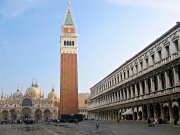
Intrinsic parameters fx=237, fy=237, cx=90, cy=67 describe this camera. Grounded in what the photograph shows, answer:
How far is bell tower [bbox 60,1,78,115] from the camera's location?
291ft

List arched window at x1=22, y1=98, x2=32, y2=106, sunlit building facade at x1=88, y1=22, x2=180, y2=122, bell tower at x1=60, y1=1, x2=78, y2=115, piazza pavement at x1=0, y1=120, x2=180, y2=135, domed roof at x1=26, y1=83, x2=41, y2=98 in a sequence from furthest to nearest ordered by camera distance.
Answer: domed roof at x1=26, y1=83, x2=41, y2=98 → arched window at x1=22, y1=98, x2=32, y2=106 → bell tower at x1=60, y1=1, x2=78, y2=115 → sunlit building facade at x1=88, y1=22, x2=180, y2=122 → piazza pavement at x1=0, y1=120, x2=180, y2=135

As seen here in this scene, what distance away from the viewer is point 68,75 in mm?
90312

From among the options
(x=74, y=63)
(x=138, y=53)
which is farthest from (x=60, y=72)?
(x=138, y=53)

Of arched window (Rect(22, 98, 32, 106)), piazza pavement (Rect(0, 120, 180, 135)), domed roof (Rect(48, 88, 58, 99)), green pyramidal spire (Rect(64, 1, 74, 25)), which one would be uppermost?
green pyramidal spire (Rect(64, 1, 74, 25))

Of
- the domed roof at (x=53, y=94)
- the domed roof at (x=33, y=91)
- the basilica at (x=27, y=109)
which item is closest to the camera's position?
the basilica at (x=27, y=109)

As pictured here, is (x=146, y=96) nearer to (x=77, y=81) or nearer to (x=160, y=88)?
(x=160, y=88)

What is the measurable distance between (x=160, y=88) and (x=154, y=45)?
679 cm

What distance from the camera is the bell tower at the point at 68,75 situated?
3487 inches

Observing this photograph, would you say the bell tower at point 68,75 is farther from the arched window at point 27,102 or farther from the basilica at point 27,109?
the arched window at point 27,102

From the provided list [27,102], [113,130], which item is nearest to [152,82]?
[113,130]

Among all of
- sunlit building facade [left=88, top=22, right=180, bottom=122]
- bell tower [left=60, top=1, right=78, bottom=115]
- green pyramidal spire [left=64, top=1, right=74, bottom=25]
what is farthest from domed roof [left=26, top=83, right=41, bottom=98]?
sunlit building facade [left=88, top=22, right=180, bottom=122]

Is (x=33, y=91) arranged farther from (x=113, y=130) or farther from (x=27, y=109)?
(x=113, y=130)

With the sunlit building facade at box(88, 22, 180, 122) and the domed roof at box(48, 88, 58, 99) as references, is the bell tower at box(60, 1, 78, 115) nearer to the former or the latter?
the sunlit building facade at box(88, 22, 180, 122)

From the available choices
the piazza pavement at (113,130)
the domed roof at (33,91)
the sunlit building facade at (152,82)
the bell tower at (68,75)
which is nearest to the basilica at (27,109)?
the domed roof at (33,91)
